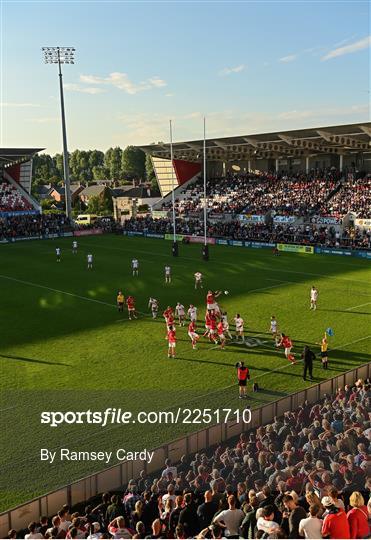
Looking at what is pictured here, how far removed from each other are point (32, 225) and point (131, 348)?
4745cm

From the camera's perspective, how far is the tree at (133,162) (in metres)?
163

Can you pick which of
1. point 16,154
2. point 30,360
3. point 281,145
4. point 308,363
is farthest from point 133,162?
point 308,363

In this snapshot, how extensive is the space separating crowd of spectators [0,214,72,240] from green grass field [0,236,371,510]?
71.1ft

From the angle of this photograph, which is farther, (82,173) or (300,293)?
(82,173)

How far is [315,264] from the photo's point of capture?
1572 inches

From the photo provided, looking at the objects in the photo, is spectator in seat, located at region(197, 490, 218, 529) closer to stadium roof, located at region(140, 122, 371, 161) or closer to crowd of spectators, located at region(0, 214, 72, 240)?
stadium roof, located at region(140, 122, 371, 161)

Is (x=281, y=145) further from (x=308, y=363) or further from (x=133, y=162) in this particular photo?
(x=133, y=162)

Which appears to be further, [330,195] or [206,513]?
[330,195]

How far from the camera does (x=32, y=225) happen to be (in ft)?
212

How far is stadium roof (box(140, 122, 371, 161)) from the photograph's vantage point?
51719mm

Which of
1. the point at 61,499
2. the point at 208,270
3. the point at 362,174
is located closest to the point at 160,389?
the point at 61,499

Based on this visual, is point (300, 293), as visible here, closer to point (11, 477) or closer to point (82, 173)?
point (11, 477)

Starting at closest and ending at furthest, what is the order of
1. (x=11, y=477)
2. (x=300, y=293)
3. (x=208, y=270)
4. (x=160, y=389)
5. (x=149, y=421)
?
1. (x=11, y=477)
2. (x=149, y=421)
3. (x=160, y=389)
4. (x=300, y=293)
5. (x=208, y=270)

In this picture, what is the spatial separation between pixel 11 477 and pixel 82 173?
182176 millimetres
